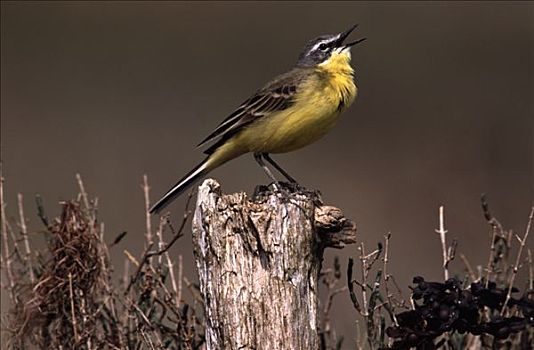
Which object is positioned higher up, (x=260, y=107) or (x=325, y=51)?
(x=325, y=51)

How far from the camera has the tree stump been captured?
17.9 feet

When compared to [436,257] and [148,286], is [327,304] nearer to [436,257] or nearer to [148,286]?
[148,286]

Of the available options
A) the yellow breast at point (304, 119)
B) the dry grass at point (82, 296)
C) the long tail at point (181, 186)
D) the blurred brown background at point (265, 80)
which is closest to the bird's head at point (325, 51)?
the yellow breast at point (304, 119)

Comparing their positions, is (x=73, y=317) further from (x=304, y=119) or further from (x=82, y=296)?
(x=304, y=119)

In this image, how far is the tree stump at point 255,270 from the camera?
5465mm

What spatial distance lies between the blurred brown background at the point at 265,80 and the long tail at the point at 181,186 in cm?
289

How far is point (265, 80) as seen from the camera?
15867mm

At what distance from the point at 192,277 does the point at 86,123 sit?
5.78 m

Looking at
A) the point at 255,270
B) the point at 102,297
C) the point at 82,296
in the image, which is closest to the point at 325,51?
the point at 102,297

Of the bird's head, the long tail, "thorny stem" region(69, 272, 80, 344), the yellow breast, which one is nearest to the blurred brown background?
the bird's head

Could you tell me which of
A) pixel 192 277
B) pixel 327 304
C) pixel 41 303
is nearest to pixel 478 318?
pixel 327 304

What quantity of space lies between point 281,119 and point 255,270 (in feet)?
5.63

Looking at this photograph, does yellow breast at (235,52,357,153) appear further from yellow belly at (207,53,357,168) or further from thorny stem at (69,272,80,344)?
thorny stem at (69,272,80,344)

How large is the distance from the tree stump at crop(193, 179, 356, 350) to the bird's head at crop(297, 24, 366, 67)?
2.14 metres
